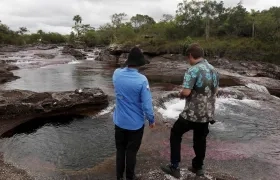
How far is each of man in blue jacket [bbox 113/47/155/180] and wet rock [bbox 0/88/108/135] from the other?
556cm

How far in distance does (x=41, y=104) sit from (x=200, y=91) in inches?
287

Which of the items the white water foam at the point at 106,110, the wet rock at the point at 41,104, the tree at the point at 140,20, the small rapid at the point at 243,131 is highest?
the tree at the point at 140,20

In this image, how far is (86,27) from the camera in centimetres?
10931

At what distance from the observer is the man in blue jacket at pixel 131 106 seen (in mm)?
4555

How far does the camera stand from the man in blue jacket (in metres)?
4.55

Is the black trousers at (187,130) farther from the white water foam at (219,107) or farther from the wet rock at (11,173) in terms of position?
the white water foam at (219,107)

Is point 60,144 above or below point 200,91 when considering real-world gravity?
below

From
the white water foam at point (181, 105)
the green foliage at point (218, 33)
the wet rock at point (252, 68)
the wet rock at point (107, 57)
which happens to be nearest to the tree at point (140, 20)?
the green foliage at point (218, 33)

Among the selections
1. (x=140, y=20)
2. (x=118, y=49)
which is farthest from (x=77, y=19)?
(x=118, y=49)

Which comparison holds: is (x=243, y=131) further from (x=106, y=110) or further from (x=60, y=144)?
(x=60, y=144)

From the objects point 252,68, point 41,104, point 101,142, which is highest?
point 41,104

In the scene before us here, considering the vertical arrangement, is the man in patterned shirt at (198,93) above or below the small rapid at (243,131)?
above

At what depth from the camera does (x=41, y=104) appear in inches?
410

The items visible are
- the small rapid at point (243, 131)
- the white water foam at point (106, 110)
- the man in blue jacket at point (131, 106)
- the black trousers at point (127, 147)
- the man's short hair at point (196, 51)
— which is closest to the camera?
the man in blue jacket at point (131, 106)
